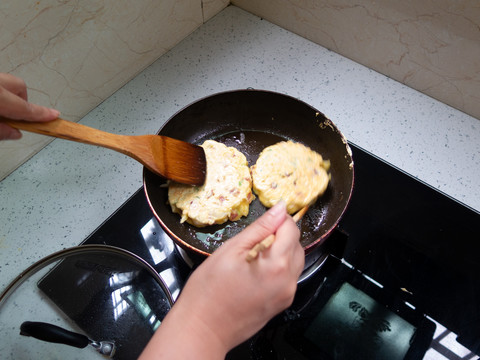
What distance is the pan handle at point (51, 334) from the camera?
0.71 metres

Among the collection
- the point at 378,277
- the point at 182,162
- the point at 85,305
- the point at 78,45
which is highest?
the point at 78,45

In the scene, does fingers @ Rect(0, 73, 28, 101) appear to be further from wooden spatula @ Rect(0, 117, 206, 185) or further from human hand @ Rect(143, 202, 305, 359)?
human hand @ Rect(143, 202, 305, 359)

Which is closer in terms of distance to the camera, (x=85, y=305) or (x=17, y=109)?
(x=17, y=109)

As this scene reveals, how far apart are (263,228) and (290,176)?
37 cm

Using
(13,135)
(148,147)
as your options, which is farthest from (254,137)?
(13,135)

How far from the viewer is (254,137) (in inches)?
44.2

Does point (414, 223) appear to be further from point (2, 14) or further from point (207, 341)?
point (2, 14)

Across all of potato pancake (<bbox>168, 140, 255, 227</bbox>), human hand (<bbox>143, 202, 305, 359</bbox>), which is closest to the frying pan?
potato pancake (<bbox>168, 140, 255, 227</bbox>)

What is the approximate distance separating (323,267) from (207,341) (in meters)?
0.43

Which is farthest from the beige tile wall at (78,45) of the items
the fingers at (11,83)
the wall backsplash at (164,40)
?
the fingers at (11,83)

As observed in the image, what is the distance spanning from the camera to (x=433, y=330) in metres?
0.84

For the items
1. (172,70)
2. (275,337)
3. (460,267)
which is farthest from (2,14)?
(460,267)

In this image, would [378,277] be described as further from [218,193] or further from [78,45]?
[78,45]

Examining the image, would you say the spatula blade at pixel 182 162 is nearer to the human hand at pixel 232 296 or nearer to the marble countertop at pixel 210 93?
the marble countertop at pixel 210 93
